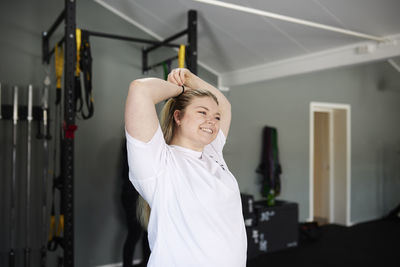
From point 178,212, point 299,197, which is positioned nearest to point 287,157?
point 299,197

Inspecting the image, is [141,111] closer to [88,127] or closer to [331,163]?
[88,127]

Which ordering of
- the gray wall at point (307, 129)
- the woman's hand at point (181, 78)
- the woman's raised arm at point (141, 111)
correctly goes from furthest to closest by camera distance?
the gray wall at point (307, 129), the woman's hand at point (181, 78), the woman's raised arm at point (141, 111)

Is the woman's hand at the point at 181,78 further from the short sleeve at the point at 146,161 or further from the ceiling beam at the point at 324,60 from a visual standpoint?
the ceiling beam at the point at 324,60

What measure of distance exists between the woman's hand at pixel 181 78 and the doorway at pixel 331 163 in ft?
14.4

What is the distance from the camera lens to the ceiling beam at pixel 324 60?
2.71 m

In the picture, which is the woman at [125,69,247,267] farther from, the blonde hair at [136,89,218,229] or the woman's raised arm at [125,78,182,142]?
the blonde hair at [136,89,218,229]

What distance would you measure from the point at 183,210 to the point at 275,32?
7.41ft

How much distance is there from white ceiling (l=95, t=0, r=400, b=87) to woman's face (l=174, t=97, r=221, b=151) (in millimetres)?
1605

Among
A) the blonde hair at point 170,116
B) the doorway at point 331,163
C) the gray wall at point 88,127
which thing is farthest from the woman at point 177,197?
the doorway at point 331,163

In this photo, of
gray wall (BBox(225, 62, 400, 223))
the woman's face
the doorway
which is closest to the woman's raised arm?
the woman's face

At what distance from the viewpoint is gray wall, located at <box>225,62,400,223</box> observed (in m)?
4.78

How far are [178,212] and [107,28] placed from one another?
9.58 feet

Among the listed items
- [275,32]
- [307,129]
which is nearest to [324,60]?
[275,32]

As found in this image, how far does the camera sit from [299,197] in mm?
5359
